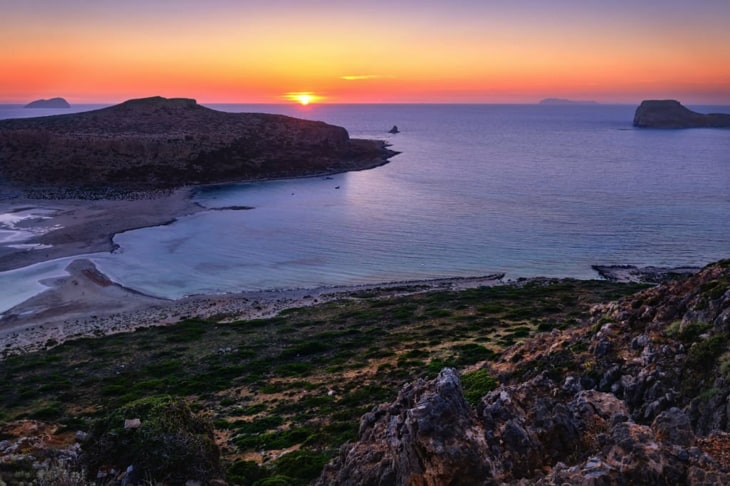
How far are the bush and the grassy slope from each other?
2565 millimetres

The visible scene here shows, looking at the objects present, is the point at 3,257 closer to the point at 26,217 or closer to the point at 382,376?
the point at 26,217

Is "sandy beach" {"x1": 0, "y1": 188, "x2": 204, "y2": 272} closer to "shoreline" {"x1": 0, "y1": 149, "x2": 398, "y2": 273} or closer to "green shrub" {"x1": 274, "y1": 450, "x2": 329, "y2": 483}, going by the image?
"shoreline" {"x1": 0, "y1": 149, "x2": 398, "y2": 273}

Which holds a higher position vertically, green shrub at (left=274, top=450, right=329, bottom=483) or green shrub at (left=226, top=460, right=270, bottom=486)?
green shrub at (left=274, top=450, right=329, bottom=483)

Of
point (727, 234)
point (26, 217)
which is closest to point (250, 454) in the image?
point (727, 234)

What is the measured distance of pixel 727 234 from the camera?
212 feet

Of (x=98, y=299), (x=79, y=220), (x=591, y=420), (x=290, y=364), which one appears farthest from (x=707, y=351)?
(x=79, y=220)

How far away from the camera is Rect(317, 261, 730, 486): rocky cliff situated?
8695 millimetres

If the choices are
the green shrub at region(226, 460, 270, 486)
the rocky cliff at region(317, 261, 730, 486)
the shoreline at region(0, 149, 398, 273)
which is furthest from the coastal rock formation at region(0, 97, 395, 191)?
the rocky cliff at region(317, 261, 730, 486)

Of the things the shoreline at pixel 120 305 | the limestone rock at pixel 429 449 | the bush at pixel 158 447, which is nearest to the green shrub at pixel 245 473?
the bush at pixel 158 447

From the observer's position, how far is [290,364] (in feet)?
98.1

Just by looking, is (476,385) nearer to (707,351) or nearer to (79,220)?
(707,351)

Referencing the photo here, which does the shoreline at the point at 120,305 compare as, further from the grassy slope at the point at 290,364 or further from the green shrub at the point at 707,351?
the green shrub at the point at 707,351

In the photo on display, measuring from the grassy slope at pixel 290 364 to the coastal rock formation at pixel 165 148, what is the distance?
77891 mm

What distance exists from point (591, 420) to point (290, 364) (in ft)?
67.7
